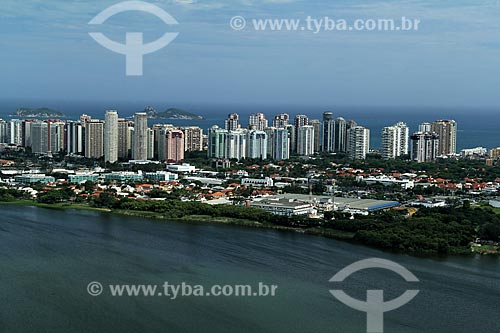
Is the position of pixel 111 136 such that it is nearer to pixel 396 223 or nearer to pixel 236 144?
pixel 236 144

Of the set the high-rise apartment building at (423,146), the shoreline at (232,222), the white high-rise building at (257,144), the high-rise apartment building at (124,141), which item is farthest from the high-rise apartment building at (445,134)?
the shoreline at (232,222)

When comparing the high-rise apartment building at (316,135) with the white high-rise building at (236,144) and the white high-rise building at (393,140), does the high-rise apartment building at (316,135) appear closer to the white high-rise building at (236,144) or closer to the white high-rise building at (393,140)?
the white high-rise building at (393,140)

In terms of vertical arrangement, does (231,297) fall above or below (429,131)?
below

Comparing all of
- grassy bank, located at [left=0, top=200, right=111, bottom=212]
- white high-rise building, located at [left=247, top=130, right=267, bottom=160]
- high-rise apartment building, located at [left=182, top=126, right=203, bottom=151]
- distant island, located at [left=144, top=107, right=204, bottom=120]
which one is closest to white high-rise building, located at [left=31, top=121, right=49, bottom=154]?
high-rise apartment building, located at [left=182, top=126, right=203, bottom=151]

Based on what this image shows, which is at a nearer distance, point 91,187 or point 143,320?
point 143,320

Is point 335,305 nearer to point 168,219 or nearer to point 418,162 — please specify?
point 168,219

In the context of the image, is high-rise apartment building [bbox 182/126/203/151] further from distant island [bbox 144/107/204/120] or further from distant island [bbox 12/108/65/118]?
distant island [bbox 144/107/204/120]

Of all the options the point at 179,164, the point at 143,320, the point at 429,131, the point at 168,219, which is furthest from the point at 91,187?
the point at 429,131
